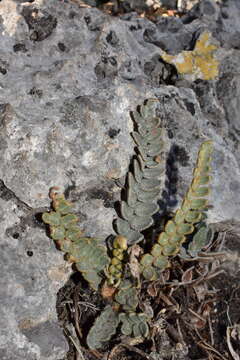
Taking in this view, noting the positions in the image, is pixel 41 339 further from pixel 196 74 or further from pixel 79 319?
pixel 196 74

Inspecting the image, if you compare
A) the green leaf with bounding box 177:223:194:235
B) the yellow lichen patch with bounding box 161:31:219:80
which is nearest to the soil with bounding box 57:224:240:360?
the green leaf with bounding box 177:223:194:235

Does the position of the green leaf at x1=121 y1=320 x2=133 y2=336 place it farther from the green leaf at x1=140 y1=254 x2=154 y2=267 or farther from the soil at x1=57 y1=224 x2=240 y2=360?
the green leaf at x1=140 y1=254 x2=154 y2=267

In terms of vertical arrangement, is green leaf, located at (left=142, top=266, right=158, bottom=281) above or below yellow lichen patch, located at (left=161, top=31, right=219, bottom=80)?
below

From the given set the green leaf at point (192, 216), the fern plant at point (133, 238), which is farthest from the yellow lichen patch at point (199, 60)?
the green leaf at point (192, 216)

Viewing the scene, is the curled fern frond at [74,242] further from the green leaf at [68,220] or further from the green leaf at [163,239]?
the green leaf at [163,239]

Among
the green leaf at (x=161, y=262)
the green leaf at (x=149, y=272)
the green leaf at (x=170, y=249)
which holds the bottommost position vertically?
the green leaf at (x=149, y=272)

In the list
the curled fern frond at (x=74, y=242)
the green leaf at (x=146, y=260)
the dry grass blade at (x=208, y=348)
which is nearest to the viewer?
the curled fern frond at (x=74, y=242)

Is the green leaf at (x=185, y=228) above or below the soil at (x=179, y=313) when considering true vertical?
above
